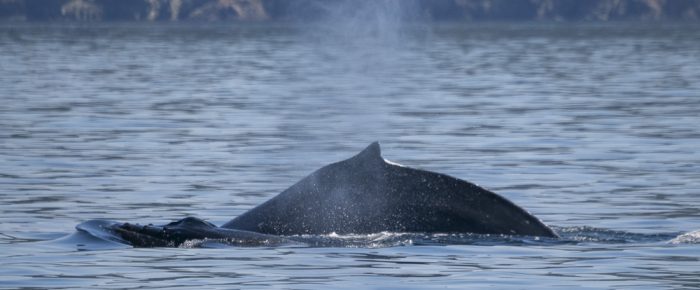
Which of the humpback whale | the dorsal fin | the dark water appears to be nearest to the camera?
the dorsal fin

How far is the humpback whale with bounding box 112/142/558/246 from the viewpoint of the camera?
40.9 feet

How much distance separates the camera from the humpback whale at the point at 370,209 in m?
12.5

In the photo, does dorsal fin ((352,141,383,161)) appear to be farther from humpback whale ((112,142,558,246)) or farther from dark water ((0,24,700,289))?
dark water ((0,24,700,289))

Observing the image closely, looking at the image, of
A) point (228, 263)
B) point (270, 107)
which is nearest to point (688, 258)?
point (228, 263)

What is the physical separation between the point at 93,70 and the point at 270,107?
22.0 m

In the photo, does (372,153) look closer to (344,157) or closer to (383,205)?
(383,205)

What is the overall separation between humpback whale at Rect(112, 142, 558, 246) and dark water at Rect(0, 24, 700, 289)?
0.13 metres

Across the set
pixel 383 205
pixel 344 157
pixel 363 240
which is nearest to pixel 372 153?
pixel 383 205

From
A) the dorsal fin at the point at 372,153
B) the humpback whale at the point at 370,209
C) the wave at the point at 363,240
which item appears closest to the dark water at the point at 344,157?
the wave at the point at 363,240

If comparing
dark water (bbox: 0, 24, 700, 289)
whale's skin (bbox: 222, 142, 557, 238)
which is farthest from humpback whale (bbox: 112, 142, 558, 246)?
dark water (bbox: 0, 24, 700, 289)

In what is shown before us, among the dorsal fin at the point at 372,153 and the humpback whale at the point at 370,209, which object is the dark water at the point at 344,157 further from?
the dorsal fin at the point at 372,153

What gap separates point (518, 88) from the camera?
41906 millimetres

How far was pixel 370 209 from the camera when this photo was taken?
12820mm

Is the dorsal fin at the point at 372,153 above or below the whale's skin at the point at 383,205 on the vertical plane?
above
